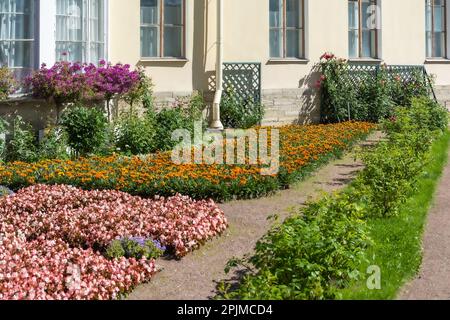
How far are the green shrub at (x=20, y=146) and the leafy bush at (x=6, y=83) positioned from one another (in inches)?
16.8

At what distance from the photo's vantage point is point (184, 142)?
1230 centimetres

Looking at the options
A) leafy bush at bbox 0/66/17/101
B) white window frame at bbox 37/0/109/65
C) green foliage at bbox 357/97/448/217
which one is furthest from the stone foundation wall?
leafy bush at bbox 0/66/17/101

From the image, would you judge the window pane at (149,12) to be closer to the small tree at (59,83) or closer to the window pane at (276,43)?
the small tree at (59,83)

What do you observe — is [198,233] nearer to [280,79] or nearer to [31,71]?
[31,71]

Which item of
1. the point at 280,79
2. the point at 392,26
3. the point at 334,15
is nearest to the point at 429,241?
the point at 280,79

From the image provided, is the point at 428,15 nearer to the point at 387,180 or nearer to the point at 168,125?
the point at 168,125

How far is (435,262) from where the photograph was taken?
595 centimetres

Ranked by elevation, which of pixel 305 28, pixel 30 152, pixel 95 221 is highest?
pixel 305 28

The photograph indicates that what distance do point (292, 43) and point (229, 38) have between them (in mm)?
1828

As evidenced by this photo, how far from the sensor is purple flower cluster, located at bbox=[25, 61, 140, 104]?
11.4 metres

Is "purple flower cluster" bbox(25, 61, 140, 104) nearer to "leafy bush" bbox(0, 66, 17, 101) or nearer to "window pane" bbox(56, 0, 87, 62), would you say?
"leafy bush" bbox(0, 66, 17, 101)

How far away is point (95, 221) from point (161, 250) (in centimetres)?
100

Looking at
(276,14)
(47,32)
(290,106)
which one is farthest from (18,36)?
(290,106)

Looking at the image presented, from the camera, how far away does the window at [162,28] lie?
45.6 ft
